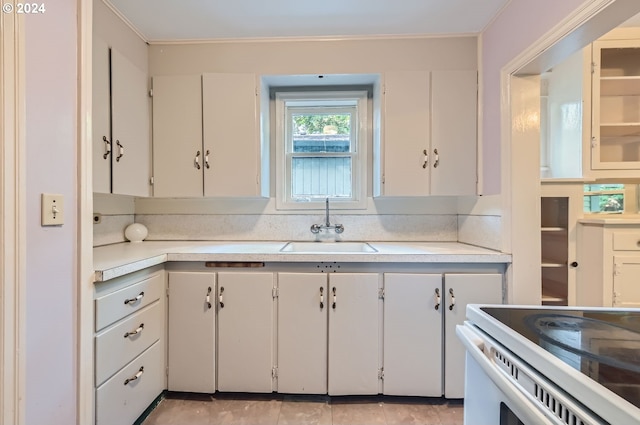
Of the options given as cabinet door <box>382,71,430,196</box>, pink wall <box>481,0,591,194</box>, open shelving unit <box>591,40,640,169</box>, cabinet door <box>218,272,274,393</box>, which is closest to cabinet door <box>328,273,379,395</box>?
cabinet door <box>218,272,274,393</box>

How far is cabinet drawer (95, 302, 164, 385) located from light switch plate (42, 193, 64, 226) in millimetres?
545

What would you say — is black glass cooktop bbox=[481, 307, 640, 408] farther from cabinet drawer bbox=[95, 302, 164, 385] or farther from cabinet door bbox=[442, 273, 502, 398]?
cabinet drawer bbox=[95, 302, 164, 385]

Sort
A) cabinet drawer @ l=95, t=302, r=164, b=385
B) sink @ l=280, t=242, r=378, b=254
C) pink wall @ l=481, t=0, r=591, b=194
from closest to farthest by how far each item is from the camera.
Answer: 1. cabinet drawer @ l=95, t=302, r=164, b=385
2. pink wall @ l=481, t=0, r=591, b=194
3. sink @ l=280, t=242, r=378, b=254

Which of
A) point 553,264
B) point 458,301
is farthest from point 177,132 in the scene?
point 553,264

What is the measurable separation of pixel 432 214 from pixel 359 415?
4.88 feet

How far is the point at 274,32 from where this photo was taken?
1906 mm

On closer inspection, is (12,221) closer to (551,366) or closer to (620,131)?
(551,366)

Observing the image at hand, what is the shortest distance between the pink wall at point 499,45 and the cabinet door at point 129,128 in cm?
230

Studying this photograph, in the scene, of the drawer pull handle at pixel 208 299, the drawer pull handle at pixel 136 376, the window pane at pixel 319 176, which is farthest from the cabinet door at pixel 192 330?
the window pane at pixel 319 176

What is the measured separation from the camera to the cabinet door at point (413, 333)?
5.37 feet

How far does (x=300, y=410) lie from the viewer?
1.62 m

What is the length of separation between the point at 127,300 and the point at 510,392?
157cm

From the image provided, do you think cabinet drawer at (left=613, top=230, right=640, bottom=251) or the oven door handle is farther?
cabinet drawer at (left=613, top=230, right=640, bottom=251)

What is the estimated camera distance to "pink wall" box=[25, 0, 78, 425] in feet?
3.11
